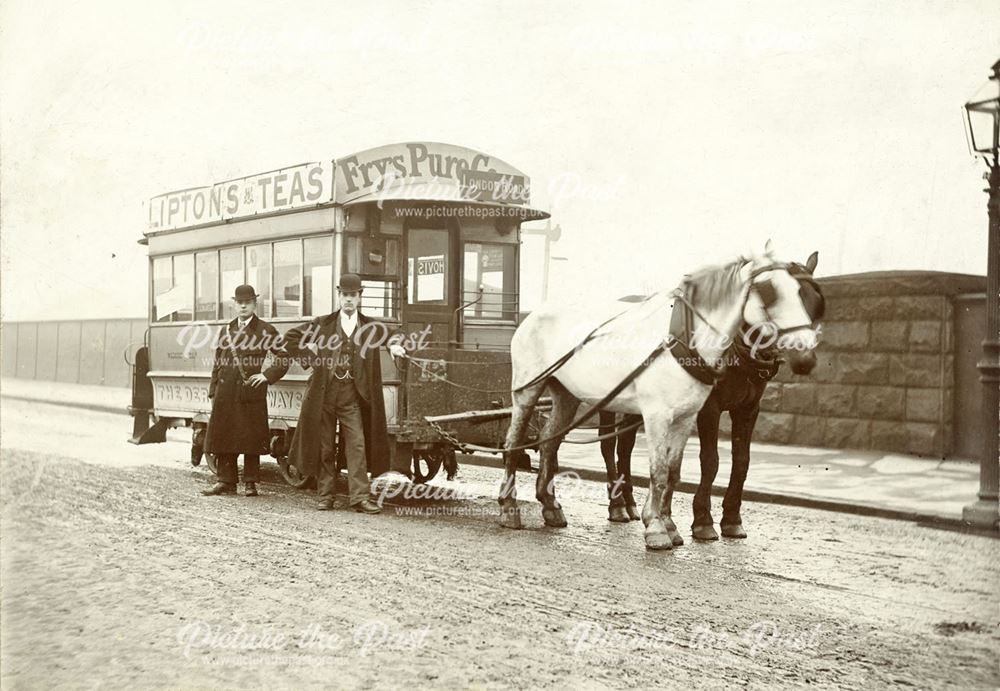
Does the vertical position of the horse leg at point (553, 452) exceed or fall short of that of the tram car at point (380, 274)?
it falls short

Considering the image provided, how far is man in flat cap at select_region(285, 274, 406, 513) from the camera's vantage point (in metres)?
6.88

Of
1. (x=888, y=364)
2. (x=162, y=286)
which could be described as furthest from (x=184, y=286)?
(x=888, y=364)

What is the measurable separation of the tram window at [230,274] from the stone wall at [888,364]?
4758 mm

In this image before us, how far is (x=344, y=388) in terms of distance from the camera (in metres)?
6.93

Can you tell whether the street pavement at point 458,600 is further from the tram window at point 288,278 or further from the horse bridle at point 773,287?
the tram window at point 288,278

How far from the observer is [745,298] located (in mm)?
5047

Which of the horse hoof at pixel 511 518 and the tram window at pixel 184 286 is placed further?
the tram window at pixel 184 286

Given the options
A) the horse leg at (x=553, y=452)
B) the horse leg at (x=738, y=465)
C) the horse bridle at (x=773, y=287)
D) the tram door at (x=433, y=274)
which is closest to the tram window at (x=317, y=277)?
the tram door at (x=433, y=274)

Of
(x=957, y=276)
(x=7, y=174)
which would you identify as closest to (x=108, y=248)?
(x=7, y=174)

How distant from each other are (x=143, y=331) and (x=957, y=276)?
6.47 metres

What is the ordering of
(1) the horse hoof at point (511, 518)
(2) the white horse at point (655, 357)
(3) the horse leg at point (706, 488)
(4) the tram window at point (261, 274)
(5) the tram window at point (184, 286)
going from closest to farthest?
1. (2) the white horse at point (655, 357)
2. (3) the horse leg at point (706, 488)
3. (1) the horse hoof at point (511, 518)
4. (4) the tram window at point (261, 274)
5. (5) the tram window at point (184, 286)

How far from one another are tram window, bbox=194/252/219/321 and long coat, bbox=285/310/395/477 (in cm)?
132

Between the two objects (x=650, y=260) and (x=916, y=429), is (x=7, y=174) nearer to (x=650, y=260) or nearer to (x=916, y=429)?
(x=650, y=260)

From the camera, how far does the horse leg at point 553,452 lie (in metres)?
6.45
